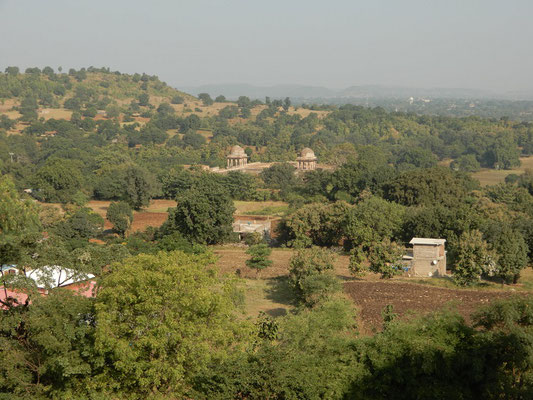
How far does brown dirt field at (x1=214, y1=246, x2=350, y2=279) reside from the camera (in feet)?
83.1

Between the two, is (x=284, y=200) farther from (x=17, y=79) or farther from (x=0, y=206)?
(x=17, y=79)

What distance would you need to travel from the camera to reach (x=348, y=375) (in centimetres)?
1217

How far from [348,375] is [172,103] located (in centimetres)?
11406

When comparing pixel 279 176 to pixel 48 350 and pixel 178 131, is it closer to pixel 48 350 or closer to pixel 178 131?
pixel 48 350

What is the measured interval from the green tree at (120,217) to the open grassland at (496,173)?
39.9 meters

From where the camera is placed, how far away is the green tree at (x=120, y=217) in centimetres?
3412

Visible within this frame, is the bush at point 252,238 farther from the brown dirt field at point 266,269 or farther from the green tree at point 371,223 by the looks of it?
the green tree at point 371,223

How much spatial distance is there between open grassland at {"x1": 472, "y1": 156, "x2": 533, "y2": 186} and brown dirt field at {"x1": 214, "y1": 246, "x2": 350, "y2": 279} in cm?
3957

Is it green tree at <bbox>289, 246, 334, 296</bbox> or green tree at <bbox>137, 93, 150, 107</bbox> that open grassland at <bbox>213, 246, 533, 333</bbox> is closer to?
green tree at <bbox>289, 246, 334, 296</bbox>

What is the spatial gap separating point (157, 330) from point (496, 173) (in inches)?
2643

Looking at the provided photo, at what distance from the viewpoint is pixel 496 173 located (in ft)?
240

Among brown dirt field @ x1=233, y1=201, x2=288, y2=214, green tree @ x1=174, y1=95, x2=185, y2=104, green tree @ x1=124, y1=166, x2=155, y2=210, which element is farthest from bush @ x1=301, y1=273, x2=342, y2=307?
green tree @ x1=174, y1=95, x2=185, y2=104

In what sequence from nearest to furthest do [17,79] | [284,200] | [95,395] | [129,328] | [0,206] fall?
1. [95,395]
2. [129,328]
3. [0,206]
4. [284,200]
5. [17,79]

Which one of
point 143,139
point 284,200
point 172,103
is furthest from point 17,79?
point 284,200
